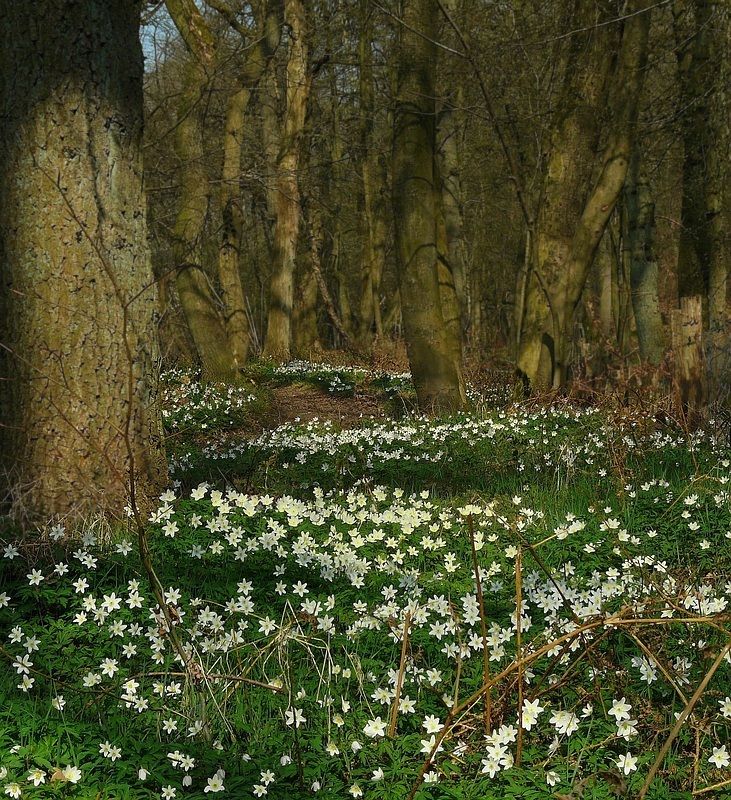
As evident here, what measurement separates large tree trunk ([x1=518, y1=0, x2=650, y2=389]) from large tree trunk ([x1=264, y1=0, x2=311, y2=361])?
8056 millimetres

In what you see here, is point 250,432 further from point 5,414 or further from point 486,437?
point 5,414

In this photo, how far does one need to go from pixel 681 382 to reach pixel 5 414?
649cm

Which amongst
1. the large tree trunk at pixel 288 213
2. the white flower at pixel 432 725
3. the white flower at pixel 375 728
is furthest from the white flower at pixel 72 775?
the large tree trunk at pixel 288 213

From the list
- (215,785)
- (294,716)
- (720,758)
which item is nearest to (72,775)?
(215,785)

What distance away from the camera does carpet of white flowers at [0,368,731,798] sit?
2.62 metres

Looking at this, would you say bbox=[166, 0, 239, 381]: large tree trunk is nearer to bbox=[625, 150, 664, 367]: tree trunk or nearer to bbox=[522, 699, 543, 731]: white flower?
bbox=[625, 150, 664, 367]: tree trunk

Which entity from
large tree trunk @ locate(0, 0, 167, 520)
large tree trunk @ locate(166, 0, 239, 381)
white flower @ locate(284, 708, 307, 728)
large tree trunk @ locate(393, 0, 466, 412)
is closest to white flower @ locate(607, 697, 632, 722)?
white flower @ locate(284, 708, 307, 728)

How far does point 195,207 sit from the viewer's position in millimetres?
14117

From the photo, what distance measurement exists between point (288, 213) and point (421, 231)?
941 cm

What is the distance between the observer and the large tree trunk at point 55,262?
4.38 m

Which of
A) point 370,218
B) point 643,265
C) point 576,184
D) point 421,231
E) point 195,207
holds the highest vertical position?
point 370,218

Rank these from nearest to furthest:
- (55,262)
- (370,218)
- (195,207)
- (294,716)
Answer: (294,716) → (55,262) → (195,207) → (370,218)

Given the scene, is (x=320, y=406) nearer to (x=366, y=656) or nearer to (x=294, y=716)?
(x=366, y=656)

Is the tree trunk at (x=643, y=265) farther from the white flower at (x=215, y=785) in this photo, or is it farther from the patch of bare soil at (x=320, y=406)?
the white flower at (x=215, y=785)
